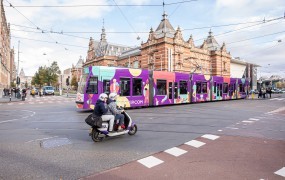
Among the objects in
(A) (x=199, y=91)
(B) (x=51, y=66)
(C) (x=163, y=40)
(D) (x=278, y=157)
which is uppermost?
(C) (x=163, y=40)

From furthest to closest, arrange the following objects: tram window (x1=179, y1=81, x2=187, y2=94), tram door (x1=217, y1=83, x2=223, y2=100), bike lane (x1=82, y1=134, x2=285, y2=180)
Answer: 1. tram door (x1=217, y1=83, x2=223, y2=100)
2. tram window (x1=179, y1=81, x2=187, y2=94)
3. bike lane (x1=82, y1=134, x2=285, y2=180)

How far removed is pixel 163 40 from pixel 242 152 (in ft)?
140

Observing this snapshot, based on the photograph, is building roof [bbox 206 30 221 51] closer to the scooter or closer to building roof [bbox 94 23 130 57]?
building roof [bbox 94 23 130 57]

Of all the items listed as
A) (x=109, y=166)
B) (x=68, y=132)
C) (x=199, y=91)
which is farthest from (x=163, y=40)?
(x=109, y=166)

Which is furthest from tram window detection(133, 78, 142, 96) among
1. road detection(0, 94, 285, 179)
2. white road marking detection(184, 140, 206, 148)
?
white road marking detection(184, 140, 206, 148)

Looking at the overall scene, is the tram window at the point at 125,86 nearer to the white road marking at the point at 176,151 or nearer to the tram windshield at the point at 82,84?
the tram windshield at the point at 82,84

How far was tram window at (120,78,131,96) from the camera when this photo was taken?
579 inches

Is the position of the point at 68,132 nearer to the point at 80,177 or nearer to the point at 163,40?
the point at 80,177

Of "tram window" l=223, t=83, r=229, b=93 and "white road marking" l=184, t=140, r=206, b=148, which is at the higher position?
"tram window" l=223, t=83, r=229, b=93

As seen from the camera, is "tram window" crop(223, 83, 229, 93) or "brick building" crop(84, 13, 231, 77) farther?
"brick building" crop(84, 13, 231, 77)

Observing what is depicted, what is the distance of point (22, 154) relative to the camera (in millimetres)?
5352

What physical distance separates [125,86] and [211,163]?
10731mm

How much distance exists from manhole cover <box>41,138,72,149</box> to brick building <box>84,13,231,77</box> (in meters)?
31.0

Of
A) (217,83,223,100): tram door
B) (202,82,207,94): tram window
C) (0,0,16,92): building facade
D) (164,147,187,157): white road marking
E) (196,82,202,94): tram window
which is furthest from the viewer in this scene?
(0,0,16,92): building facade
